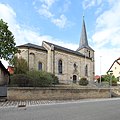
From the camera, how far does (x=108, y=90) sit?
3869 centimetres

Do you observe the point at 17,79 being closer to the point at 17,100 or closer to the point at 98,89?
the point at 17,100

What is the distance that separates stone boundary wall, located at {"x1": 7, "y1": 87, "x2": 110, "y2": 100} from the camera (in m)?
25.4

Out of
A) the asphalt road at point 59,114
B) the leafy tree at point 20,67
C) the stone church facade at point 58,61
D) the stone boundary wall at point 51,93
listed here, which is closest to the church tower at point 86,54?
the stone church facade at point 58,61

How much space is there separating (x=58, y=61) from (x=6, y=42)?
33.2 metres

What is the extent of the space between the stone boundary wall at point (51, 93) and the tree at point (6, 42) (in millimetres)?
7195

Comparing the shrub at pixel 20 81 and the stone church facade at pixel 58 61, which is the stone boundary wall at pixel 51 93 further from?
the stone church facade at pixel 58 61

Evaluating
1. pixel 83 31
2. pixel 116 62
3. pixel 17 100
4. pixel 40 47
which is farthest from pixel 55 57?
pixel 17 100

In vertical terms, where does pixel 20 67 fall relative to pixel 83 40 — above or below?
below

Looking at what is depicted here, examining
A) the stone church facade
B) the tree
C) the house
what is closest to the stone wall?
the stone church facade

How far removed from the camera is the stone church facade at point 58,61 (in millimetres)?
58656

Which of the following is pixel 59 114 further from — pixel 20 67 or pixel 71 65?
pixel 71 65

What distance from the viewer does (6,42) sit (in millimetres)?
31375

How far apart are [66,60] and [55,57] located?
4953mm

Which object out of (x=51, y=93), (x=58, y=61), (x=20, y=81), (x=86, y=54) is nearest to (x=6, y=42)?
(x=20, y=81)
